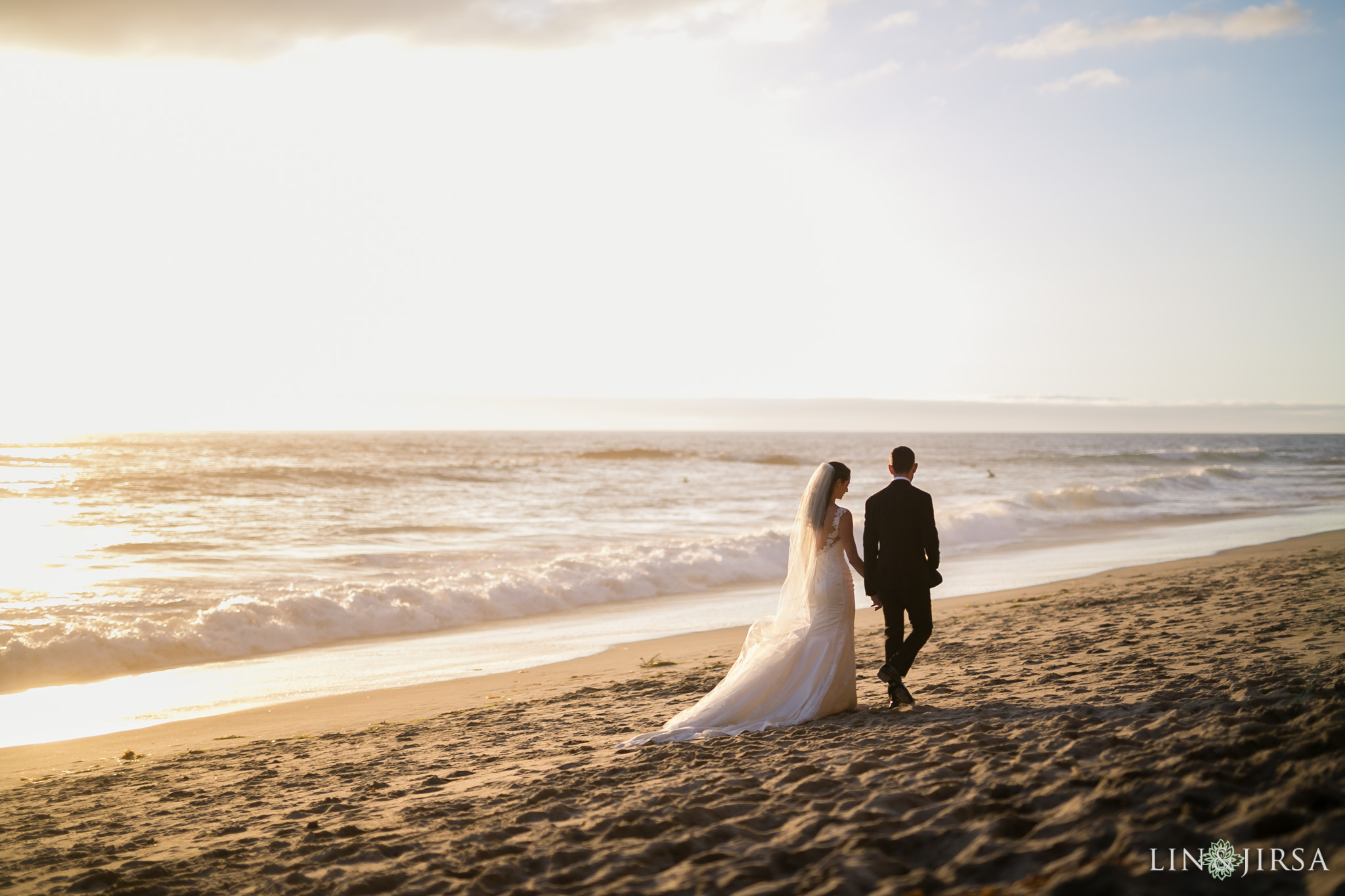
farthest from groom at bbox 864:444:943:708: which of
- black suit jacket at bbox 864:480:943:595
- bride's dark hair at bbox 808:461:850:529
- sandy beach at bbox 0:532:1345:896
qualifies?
sandy beach at bbox 0:532:1345:896

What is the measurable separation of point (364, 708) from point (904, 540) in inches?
223

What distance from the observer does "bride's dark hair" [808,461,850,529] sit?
6355mm

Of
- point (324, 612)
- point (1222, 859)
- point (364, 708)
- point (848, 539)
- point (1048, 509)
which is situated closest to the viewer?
point (1222, 859)

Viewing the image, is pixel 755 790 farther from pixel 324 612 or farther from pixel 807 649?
pixel 324 612

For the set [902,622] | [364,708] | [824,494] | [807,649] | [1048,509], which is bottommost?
[1048,509]

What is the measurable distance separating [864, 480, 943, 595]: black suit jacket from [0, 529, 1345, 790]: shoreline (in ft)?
7.04

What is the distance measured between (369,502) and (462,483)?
9295 millimetres

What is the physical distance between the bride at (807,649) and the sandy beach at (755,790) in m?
0.27

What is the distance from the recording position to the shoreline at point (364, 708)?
268 inches

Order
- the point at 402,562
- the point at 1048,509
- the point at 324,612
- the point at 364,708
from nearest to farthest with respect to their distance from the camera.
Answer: the point at 364,708
the point at 324,612
the point at 402,562
the point at 1048,509

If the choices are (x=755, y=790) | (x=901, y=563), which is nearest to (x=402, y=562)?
(x=901, y=563)

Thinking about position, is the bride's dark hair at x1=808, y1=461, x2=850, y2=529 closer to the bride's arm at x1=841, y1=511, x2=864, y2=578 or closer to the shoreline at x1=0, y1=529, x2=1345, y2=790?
the bride's arm at x1=841, y1=511, x2=864, y2=578

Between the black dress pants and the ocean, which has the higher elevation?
the black dress pants

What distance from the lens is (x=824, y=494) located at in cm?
639
